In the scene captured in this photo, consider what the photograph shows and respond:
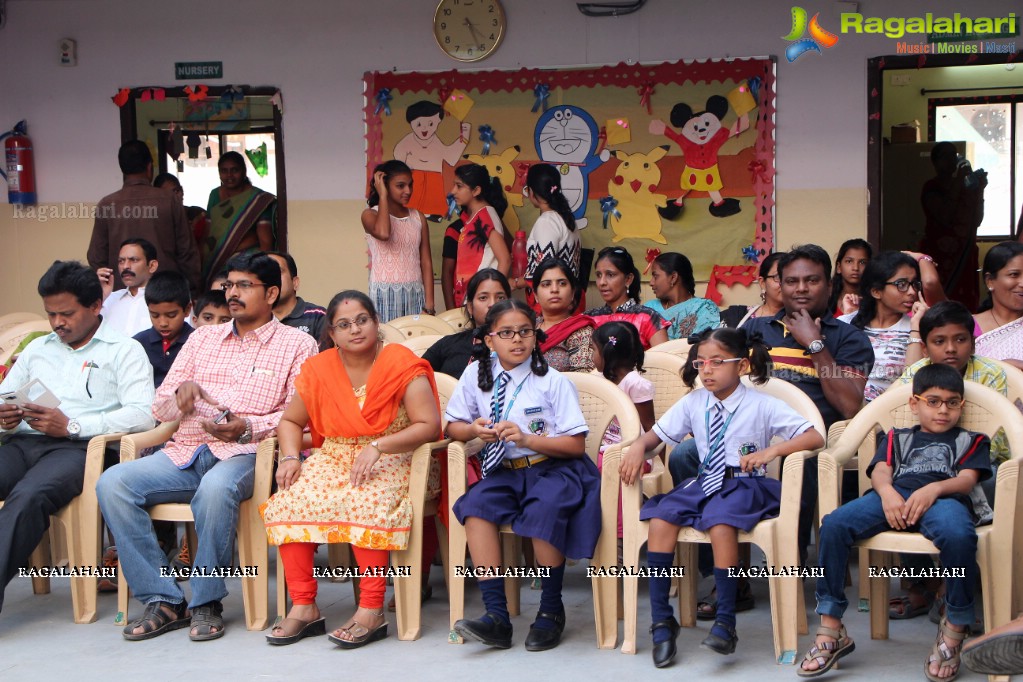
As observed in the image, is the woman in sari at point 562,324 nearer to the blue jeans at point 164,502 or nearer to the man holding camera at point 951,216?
the blue jeans at point 164,502

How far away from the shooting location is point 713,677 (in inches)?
140

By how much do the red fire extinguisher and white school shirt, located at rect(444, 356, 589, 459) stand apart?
212 inches

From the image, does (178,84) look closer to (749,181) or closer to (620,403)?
(749,181)

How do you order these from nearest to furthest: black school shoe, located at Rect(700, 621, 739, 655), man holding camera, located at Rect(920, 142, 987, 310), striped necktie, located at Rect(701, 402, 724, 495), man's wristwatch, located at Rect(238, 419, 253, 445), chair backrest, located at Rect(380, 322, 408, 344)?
black school shoe, located at Rect(700, 621, 739, 655) < striped necktie, located at Rect(701, 402, 724, 495) < man's wristwatch, located at Rect(238, 419, 253, 445) < chair backrest, located at Rect(380, 322, 408, 344) < man holding camera, located at Rect(920, 142, 987, 310)

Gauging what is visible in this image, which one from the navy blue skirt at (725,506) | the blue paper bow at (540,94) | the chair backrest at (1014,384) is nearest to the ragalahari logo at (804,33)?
the blue paper bow at (540,94)

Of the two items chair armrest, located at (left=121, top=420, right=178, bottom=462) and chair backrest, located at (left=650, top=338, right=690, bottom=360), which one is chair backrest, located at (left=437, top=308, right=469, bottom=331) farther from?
chair armrest, located at (left=121, top=420, right=178, bottom=462)

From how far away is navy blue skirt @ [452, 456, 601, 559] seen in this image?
3.84m

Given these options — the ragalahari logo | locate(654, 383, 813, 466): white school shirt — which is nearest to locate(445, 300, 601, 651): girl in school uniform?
locate(654, 383, 813, 466): white school shirt

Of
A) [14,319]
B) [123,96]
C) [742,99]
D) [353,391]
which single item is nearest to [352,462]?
[353,391]

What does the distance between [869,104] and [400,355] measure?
13.7 ft

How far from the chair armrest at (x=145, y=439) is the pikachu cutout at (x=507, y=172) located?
3.33 m

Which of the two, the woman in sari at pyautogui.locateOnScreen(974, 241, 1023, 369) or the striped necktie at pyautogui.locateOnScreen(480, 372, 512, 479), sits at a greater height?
the woman in sari at pyautogui.locateOnScreen(974, 241, 1023, 369)

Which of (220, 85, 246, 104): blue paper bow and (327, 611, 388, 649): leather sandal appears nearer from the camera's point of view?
(327, 611, 388, 649): leather sandal

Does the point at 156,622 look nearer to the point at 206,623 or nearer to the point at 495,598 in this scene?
the point at 206,623
